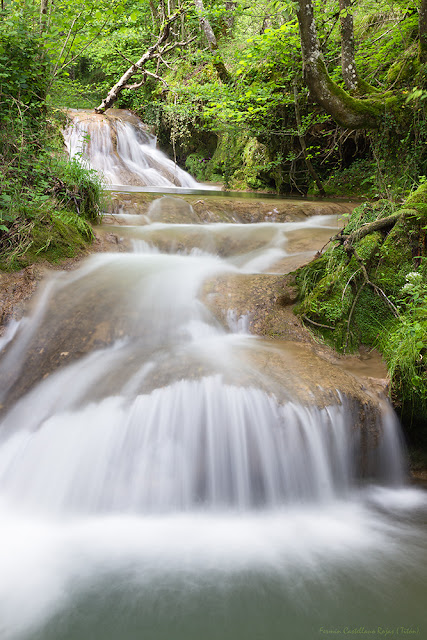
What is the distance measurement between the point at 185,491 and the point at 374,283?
8.37ft

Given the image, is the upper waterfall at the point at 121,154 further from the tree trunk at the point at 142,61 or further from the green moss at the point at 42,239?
the green moss at the point at 42,239

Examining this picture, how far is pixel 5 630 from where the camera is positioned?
173cm

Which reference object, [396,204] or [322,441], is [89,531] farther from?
[396,204]

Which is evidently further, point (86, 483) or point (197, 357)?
point (197, 357)

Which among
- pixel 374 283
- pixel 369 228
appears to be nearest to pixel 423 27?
pixel 369 228

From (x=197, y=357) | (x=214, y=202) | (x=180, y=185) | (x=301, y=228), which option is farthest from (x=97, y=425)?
(x=180, y=185)

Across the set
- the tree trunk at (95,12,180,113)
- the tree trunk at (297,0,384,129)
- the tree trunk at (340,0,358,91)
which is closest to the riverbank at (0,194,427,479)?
the tree trunk at (297,0,384,129)

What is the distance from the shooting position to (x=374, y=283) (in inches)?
150

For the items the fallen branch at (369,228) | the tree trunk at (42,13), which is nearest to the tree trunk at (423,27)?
the fallen branch at (369,228)

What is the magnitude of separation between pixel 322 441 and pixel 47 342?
7.90 ft

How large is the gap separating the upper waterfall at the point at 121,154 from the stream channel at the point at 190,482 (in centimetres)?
847

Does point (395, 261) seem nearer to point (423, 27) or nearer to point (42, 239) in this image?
point (423, 27)

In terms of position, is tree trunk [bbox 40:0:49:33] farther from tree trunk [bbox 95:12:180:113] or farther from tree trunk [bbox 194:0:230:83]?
tree trunk [bbox 194:0:230:83]

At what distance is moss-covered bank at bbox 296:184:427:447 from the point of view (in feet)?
11.2
